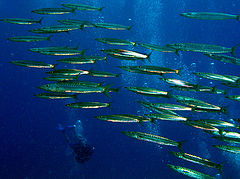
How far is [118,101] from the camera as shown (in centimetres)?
3416

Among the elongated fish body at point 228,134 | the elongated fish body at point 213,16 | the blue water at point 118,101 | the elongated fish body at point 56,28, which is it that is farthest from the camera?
the blue water at point 118,101

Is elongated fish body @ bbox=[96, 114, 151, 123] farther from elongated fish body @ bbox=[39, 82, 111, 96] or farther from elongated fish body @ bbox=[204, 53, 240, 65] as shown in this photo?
elongated fish body @ bbox=[204, 53, 240, 65]

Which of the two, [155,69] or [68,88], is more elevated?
[155,69]

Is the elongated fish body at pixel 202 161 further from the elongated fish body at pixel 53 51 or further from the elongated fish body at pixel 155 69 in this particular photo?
the elongated fish body at pixel 53 51

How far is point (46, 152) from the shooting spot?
96.0 ft

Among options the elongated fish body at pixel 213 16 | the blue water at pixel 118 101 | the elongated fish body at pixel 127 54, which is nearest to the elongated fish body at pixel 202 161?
the elongated fish body at pixel 127 54

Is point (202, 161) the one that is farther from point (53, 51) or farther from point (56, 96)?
point (53, 51)

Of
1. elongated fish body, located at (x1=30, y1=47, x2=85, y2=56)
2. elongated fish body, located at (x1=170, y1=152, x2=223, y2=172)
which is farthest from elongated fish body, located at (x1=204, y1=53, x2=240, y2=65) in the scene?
elongated fish body, located at (x1=30, y1=47, x2=85, y2=56)

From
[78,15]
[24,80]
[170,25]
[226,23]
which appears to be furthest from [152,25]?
[24,80]

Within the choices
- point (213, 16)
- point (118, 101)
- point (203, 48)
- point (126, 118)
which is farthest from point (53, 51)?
point (118, 101)

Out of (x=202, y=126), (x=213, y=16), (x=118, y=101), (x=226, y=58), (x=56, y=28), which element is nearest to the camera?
(x=213, y=16)

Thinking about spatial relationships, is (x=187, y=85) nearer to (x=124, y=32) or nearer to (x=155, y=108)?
(x=155, y=108)

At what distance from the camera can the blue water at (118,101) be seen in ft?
75.9

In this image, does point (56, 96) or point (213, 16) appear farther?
point (56, 96)
